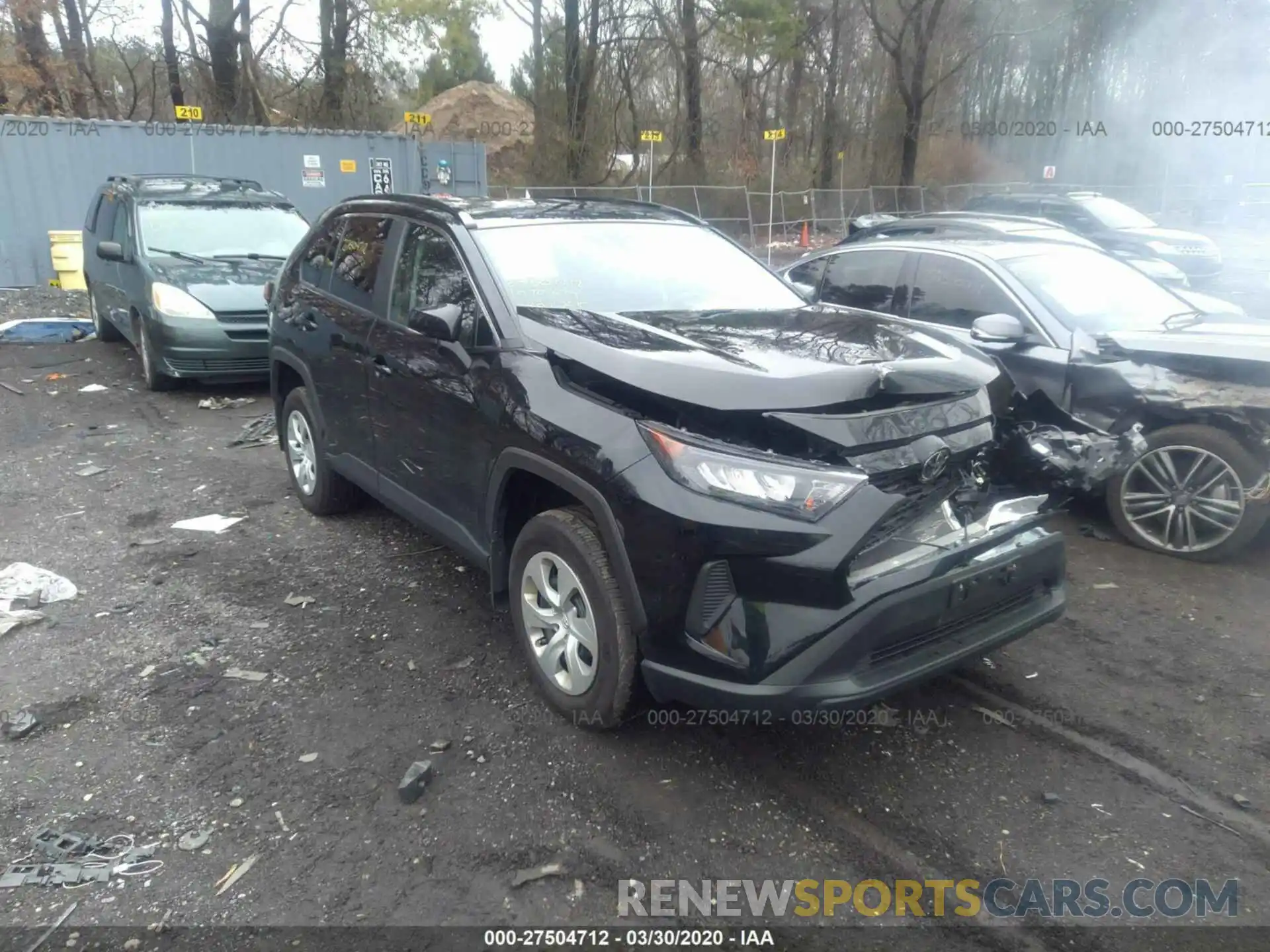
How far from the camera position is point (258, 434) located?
7715 mm

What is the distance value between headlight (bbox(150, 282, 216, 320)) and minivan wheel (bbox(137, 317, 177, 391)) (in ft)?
1.30

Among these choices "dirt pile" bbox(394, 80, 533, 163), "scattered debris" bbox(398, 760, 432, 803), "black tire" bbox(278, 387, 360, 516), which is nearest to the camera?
"scattered debris" bbox(398, 760, 432, 803)

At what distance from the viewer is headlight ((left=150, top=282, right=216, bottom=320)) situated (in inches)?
330

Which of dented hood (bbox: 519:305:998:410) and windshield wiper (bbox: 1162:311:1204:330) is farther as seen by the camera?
windshield wiper (bbox: 1162:311:1204:330)

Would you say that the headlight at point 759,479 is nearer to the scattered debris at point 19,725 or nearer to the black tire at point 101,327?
the scattered debris at point 19,725

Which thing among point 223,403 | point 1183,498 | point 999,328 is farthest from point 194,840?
point 223,403

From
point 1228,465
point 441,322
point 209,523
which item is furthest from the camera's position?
point 209,523

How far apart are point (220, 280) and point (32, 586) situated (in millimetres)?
4777

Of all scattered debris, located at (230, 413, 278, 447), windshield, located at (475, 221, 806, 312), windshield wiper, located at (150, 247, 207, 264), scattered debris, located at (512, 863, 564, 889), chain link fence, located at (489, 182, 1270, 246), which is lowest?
scattered debris, located at (512, 863, 564, 889)

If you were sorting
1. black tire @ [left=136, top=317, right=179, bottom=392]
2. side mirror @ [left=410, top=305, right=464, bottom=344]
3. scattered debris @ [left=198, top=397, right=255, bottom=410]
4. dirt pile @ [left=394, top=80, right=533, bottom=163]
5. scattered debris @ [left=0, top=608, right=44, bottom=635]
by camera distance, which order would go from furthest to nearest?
dirt pile @ [left=394, top=80, right=533, bottom=163]
black tire @ [left=136, top=317, right=179, bottom=392]
scattered debris @ [left=198, top=397, right=255, bottom=410]
scattered debris @ [left=0, top=608, right=44, bottom=635]
side mirror @ [left=410, top=305, right=464, bottom=344]

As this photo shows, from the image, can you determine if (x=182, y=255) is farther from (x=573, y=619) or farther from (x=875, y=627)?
(x=875, y=627)

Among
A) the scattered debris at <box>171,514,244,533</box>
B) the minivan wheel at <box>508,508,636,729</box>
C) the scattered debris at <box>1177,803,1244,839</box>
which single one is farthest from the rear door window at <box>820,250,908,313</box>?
the scattered debris at <box>171,514,244,533</box>

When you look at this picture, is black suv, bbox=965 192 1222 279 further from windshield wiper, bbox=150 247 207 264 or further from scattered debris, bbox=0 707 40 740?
scattered debris, bbox=0 707 40 740

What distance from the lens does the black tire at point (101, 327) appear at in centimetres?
1105
